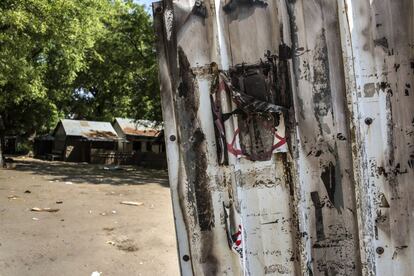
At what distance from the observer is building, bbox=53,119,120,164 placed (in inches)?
1779

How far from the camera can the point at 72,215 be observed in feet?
30.7

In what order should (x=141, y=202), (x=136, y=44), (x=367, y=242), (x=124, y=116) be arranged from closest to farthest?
(x=367, y=242) < (x=141, y=202) < (x=136, y=44) < (x=124, y=116)

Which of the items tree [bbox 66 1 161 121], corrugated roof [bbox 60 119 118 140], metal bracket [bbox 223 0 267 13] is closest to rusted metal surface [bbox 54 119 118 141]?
corrugated roof [bbox 60 119 118 140]

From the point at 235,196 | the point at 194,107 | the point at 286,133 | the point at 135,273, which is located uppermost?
the point at 194,107

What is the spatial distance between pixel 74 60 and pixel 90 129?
2817 centimetres

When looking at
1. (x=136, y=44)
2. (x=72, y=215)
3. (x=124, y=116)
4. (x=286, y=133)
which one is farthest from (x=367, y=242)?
(x=124, y=116)

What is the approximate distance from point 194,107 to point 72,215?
8.01 metres

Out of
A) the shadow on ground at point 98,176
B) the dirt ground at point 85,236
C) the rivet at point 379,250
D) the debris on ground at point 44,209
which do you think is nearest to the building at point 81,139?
the shadow on ground at point 98,176

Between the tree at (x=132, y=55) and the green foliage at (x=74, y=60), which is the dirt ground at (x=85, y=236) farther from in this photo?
the tree at (x=132, y=55)

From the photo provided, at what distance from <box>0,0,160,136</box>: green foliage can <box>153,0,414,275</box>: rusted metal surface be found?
1639 cm

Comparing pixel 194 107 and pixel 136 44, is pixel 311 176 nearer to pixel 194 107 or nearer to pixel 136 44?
pixel 194 107

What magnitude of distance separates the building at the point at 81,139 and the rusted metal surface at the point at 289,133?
4151 centimetres

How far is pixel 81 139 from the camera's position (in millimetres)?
46469

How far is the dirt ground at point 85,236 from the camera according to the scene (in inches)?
222
